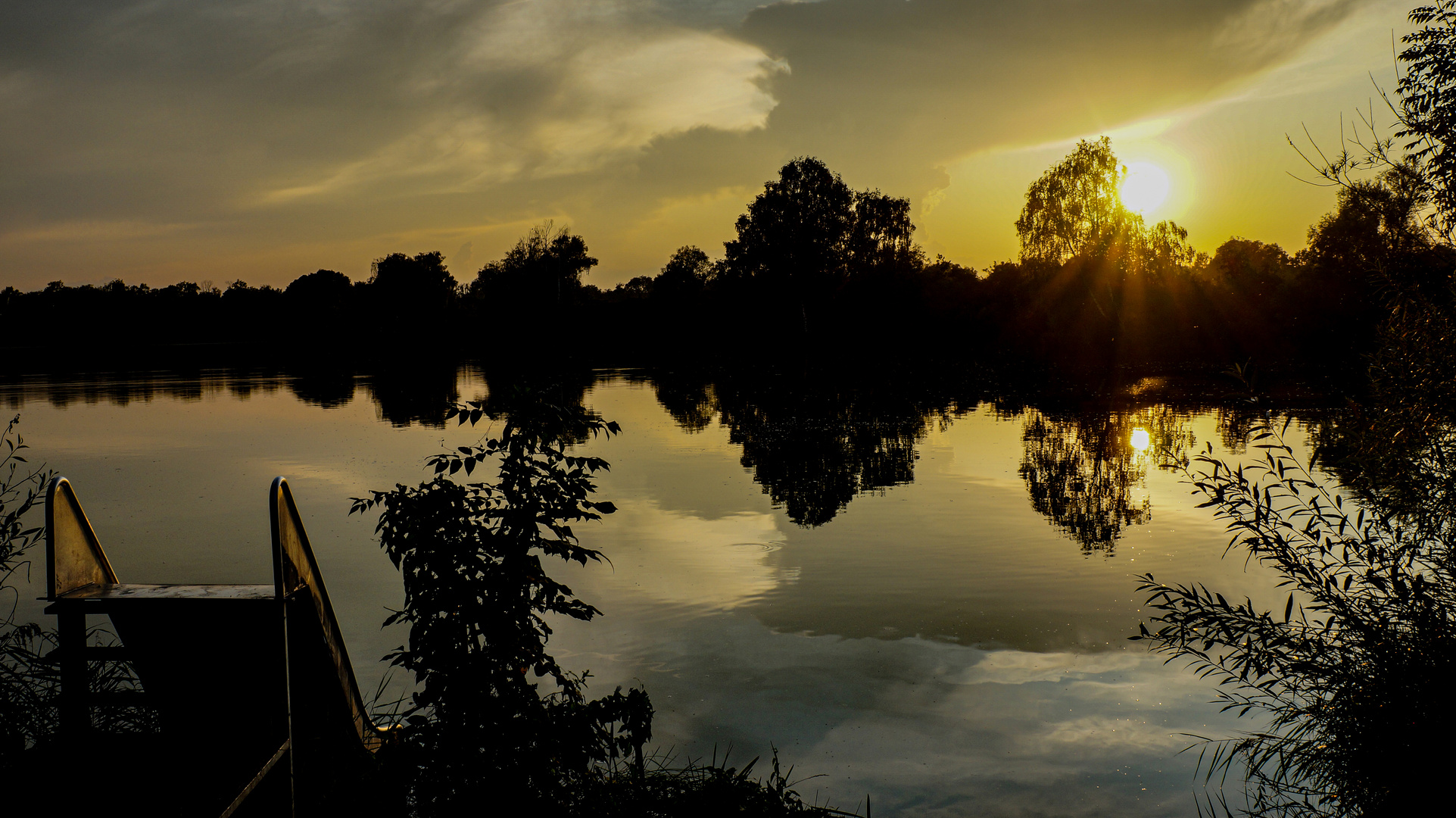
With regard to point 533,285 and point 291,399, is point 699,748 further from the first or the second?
point 533,285

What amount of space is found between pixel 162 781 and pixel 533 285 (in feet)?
358

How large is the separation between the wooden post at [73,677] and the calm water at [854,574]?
478cm

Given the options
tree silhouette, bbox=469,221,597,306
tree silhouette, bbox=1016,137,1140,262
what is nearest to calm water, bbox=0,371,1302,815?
tree silhouette, bbox=1016,137,1140,262

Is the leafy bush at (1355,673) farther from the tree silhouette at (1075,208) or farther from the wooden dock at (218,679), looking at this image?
the tree silhouette at (1075,208)

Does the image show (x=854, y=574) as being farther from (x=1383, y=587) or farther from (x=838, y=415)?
(x=838, y=415)

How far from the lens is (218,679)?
5.39 metres

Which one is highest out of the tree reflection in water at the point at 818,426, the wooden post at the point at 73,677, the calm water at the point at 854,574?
the wooden post at the point at 73,677

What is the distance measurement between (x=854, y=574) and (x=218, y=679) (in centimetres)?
962

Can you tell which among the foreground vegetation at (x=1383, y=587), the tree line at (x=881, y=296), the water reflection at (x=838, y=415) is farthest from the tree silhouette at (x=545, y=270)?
the foreground vegetation at (x=1383, y=587)

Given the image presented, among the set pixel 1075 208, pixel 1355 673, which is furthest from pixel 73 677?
pixel 1075 208

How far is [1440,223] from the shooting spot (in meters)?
8.39

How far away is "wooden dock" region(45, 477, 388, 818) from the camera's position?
15.8ft

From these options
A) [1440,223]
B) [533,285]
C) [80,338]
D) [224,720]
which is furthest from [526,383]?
[80,338]

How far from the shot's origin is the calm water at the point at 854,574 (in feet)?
27.0
